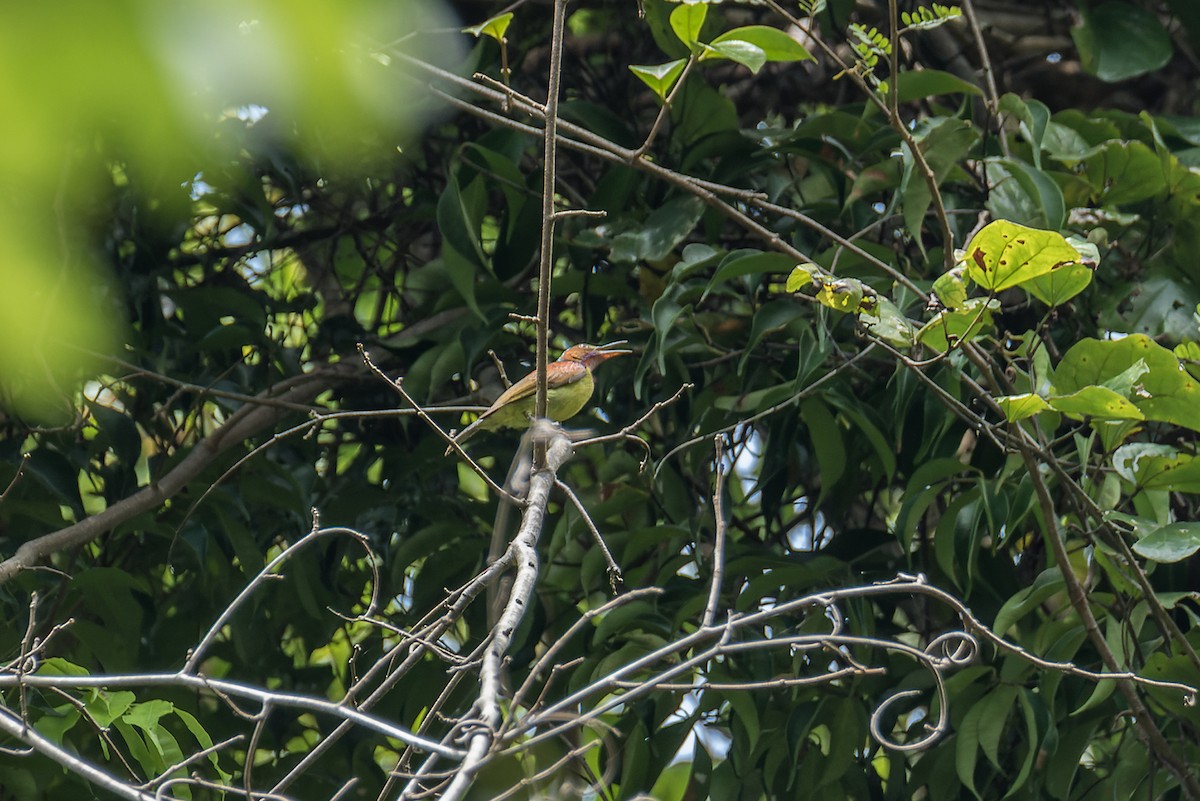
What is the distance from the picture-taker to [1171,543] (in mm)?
2305

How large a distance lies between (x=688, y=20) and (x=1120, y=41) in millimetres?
1954

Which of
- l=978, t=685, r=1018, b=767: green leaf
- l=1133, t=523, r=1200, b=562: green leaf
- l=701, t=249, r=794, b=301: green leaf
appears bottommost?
l=978, t=685, r=1018, b=767: green leaf

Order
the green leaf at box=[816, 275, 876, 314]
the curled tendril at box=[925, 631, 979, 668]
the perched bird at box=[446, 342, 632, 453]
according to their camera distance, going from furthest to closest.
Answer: the perched bird at box=[446, 342, 632, 453] → the green leaf at box=[816, 275, 876, 314] → the curled tendril at box=[925, 631, 979, 668]

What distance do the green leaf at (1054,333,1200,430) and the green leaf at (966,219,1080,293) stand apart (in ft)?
0.89

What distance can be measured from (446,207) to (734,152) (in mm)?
735

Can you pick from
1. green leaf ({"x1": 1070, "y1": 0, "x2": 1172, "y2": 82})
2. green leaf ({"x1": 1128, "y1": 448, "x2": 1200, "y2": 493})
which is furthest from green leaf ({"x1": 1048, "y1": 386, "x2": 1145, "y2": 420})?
green leaf ({"x1": 1070, "y1": 0, "x2": 1172, "y2": 82})

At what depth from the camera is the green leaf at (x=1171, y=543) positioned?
89.2 inches

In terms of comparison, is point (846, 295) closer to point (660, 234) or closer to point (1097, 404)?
point (1097, 404)

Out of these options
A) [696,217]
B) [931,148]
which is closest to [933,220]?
[931,148]

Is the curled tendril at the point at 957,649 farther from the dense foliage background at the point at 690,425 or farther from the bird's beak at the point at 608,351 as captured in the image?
the bird's beak at the point at 608,351

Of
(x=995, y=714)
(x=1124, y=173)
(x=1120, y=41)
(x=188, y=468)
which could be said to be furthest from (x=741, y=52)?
(x=1120, y=41)

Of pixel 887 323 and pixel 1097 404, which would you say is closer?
pixel 1097 404

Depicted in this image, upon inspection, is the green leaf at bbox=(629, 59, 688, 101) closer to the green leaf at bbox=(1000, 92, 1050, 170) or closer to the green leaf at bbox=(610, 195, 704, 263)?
the green leaf at bbox=(610, 195, 704, 263)

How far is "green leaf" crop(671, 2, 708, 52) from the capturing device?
6.81 ft
